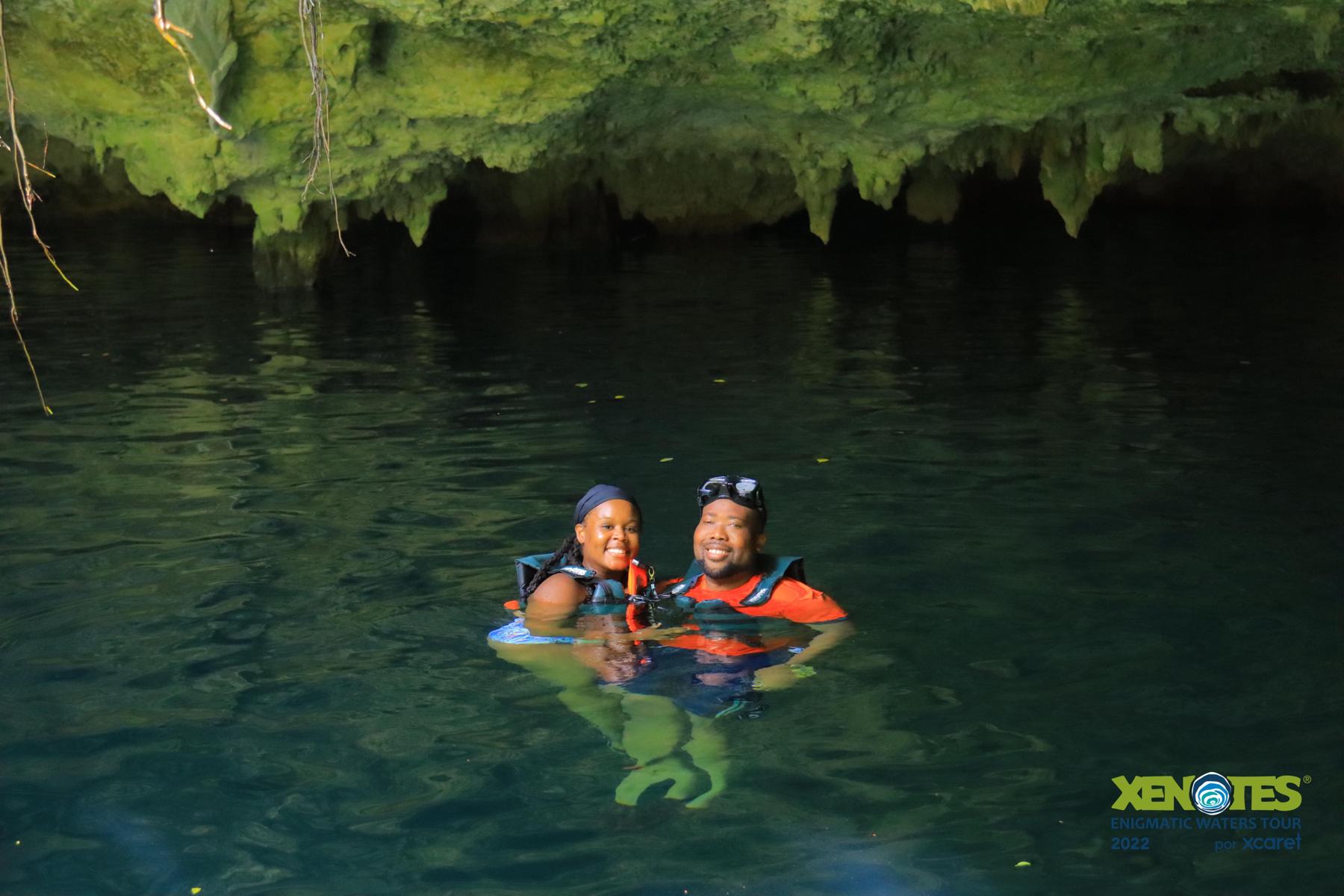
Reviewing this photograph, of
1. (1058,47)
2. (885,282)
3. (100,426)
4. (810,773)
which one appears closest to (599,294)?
(885,282)

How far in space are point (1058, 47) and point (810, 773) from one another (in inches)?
387

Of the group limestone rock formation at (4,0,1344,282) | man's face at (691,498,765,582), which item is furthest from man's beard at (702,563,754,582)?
limestone rock formation at (4,0,1344,282)

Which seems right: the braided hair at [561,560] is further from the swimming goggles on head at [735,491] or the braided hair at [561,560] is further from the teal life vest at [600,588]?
the swimming goggles on head at [735,491]

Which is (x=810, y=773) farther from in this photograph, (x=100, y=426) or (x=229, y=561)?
(x=100, y=426)

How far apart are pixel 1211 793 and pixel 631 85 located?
1132 cm

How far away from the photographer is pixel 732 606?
5.88m

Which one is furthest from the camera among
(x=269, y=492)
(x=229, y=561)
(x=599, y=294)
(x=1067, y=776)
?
(x=599, y=294)

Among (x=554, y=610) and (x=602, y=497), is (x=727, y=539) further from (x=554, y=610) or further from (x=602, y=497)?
(x=554, y=610)

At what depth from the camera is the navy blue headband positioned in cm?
585

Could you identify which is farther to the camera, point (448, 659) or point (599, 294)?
point (599, 294)

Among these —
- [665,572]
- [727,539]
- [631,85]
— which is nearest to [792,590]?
[727,539]

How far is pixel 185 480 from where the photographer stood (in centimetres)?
882

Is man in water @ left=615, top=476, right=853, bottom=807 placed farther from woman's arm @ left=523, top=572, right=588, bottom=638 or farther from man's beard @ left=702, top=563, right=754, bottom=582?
woman's arm @ left=523, top=572, right=588, bottom=638

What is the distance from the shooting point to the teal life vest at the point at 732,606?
5836 millimetres
